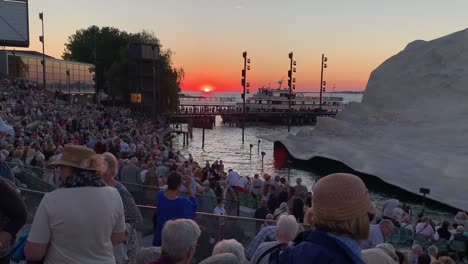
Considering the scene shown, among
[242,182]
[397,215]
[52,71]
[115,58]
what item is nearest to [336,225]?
[397,215]

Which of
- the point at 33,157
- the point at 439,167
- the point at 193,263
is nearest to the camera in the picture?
the point at 193,263

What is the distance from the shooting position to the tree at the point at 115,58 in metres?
66.1

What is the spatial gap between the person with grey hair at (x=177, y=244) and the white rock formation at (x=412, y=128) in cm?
2546

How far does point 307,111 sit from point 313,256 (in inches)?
3844

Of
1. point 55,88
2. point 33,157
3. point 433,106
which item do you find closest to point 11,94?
point 33,157

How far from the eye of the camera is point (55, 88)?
57594 mm

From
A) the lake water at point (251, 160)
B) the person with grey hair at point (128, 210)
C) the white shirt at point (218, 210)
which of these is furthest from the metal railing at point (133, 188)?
the lake water at point (251, 160)

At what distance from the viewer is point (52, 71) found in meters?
57.5

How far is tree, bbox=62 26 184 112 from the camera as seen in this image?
217 feet

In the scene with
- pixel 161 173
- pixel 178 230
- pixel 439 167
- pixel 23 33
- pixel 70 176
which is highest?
pixel 23 33

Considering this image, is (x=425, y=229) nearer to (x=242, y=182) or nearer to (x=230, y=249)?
(x=242, y=182)

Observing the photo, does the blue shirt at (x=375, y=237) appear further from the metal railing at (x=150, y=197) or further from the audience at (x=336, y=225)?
the audience at (x=336, y=225)

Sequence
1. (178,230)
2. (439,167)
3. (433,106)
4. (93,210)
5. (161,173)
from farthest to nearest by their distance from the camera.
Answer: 1. (433,106)
2. (439,167)
3. (161,173)
4. (93,210)
5. (178,230)

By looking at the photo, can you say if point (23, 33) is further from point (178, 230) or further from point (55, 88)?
point (178, 230)
